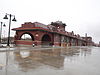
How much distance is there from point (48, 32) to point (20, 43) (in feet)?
30.5

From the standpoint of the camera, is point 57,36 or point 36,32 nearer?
point 36,32

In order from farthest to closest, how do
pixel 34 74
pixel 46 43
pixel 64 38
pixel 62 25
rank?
pixel 62 25
pixel 64 38
pixel 46 43
pixel 34 74

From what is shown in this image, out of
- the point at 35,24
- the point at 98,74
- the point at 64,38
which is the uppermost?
the point at 35,24

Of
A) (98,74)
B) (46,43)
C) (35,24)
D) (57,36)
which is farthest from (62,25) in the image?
(98,74)

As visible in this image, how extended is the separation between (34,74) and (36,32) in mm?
25940

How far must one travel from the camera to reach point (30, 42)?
32.0 meters

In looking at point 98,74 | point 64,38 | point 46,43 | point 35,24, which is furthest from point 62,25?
point 98,74

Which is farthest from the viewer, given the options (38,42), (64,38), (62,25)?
(62,25)

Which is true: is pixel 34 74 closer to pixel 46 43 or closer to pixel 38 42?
pixel 38 42

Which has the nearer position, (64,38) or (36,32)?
(36,32)

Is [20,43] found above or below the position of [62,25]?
below

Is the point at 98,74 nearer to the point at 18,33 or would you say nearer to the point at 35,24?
the point at 35,24

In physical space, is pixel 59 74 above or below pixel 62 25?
below

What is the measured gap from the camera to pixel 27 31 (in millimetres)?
32406
